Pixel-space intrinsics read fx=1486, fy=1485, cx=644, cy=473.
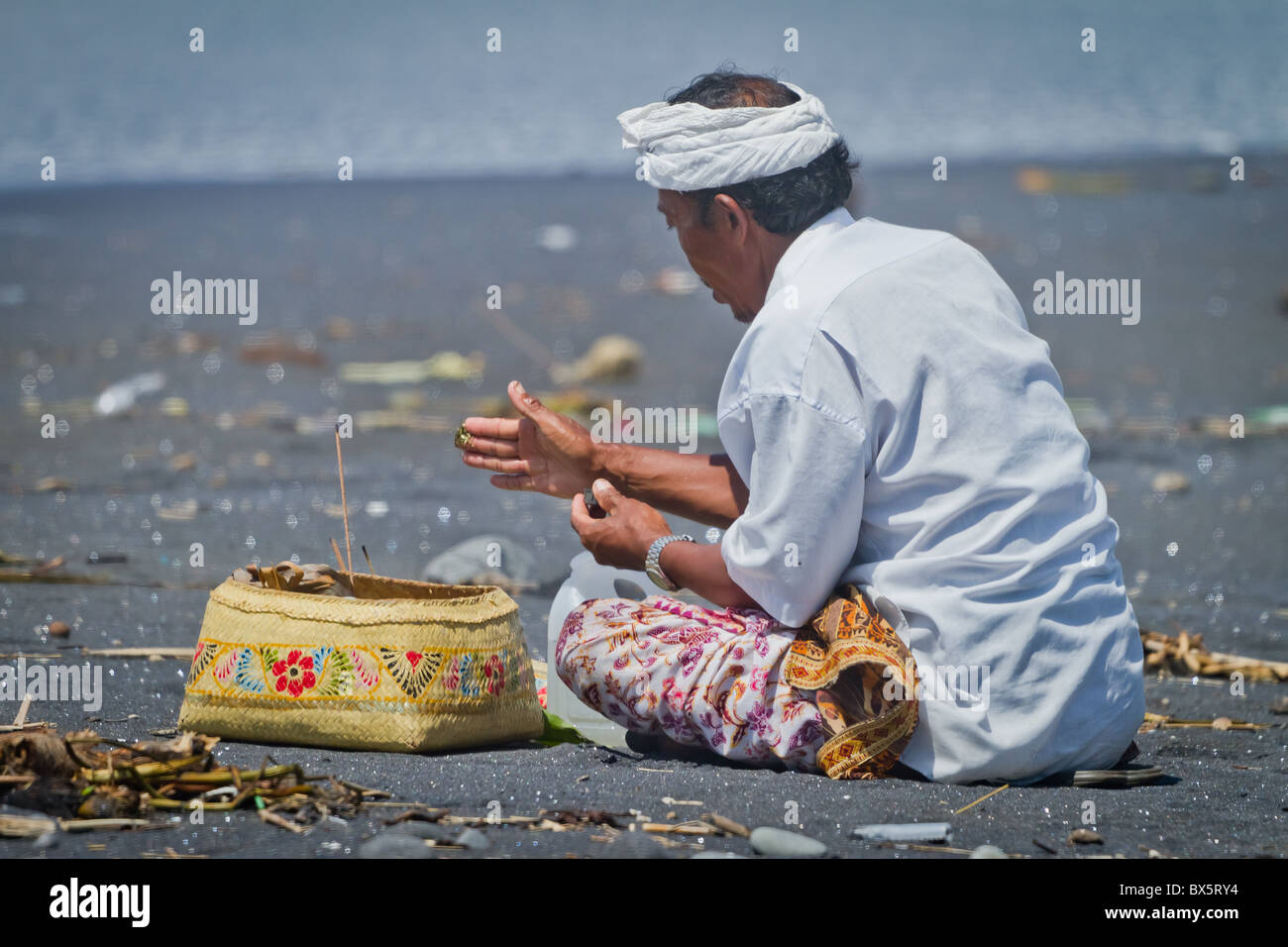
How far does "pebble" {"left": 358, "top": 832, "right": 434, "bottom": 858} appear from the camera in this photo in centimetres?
259

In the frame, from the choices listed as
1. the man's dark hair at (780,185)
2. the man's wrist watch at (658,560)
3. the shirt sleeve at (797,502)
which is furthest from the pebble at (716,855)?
the man's dark hair at (780,185)

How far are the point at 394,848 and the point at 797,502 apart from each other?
1046 millimetres

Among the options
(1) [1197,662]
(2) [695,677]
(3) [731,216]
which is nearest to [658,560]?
(2) [695,677]

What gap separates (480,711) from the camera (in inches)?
138

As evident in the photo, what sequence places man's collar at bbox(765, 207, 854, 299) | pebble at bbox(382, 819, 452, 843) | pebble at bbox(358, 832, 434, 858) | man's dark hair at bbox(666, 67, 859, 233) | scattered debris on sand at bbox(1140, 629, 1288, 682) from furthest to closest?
scattered debris on sand at bbox(1140, 629, 1288, 682), man's dark hair at bbox(666, 67, 859, 233), man's collar at bbox(765, 207, 854, 299), pebble at bbox(382, 819, 452, 843), pebble at bbox(358, 832, 434, 858)

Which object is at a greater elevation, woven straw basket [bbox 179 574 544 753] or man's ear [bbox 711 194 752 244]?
man's ear [bbox 711 194 752 244]

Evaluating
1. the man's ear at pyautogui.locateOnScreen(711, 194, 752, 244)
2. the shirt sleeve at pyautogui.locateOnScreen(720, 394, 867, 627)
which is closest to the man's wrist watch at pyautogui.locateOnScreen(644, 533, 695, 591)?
the shirt sleeve at pyautogui.locateOnScreen(720, 394, 867, 627)

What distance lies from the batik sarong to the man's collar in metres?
0.71

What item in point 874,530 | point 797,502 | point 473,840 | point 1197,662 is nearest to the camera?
point 473,840

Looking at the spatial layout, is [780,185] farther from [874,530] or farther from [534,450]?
[534,450]

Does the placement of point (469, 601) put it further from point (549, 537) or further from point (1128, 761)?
point (549, 537)

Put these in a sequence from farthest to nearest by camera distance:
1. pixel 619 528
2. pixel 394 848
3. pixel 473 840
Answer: pixel 619 528 → pixel 473 840 → pixel 394 848

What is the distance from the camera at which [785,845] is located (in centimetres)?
269

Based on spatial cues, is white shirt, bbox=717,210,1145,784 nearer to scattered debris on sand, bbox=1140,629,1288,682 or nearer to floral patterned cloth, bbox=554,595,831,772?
floral patterned cloth, bbox=554,595,831,772
